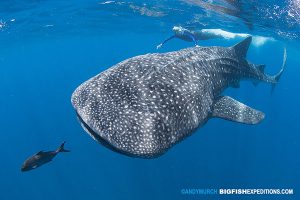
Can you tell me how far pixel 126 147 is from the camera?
3875mm

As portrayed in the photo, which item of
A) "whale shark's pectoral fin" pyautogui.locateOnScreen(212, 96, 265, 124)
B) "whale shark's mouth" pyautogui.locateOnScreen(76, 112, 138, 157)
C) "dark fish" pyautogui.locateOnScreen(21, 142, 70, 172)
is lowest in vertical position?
"dark fish" pyautogui.locateOnScreen(21, 142, 70, 172)

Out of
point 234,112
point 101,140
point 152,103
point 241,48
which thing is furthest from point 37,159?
point 241,48

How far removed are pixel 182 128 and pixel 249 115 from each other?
263cm

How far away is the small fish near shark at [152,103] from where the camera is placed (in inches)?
158

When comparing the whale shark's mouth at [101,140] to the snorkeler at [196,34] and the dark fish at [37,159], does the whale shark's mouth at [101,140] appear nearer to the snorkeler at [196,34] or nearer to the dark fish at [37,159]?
the dark fish at [37,159]

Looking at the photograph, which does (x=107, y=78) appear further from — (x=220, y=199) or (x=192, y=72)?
(x=220, y=199)

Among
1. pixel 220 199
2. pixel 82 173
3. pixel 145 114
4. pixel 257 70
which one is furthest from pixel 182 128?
pixel 82 173

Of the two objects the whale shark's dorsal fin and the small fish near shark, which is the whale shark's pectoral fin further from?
the whale shark's dorsal fin

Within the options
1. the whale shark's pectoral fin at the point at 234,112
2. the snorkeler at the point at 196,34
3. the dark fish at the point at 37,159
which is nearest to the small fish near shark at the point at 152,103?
the whale shark's pectoral fin at the point at 234,112

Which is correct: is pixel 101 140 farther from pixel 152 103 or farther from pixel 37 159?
pixel 37 159

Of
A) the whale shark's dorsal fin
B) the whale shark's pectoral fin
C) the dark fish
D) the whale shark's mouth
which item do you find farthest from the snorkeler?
the whale shark's mouth

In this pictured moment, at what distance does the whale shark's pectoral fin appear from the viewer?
623 cm

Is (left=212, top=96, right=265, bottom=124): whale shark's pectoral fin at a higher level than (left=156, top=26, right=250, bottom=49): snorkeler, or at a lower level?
higher

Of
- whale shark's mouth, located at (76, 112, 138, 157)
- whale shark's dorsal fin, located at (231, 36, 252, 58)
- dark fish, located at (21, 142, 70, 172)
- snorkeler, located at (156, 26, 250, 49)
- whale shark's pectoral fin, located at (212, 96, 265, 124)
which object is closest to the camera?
whale shark's mouth, located at (76, 112, 138, 157)
